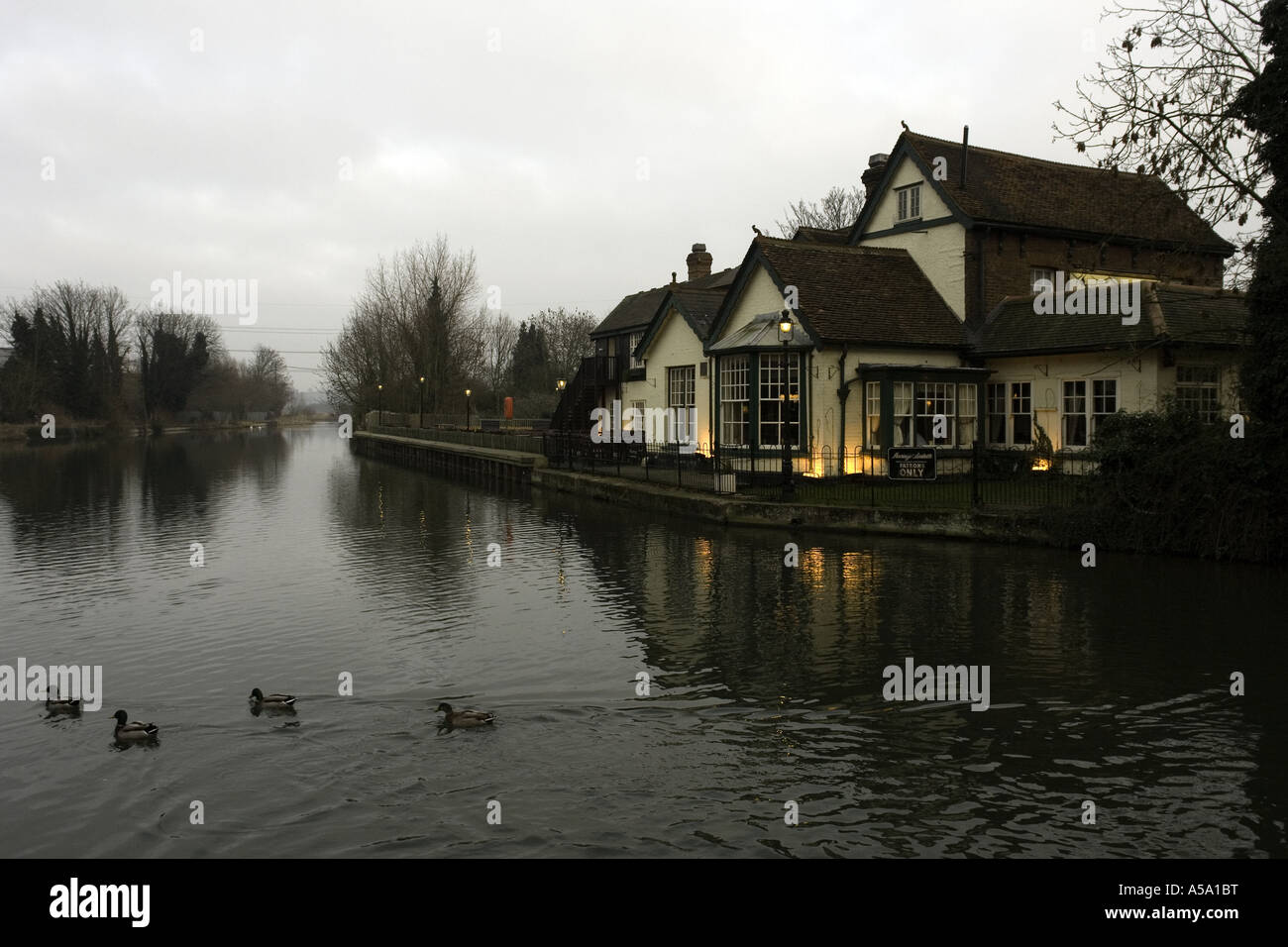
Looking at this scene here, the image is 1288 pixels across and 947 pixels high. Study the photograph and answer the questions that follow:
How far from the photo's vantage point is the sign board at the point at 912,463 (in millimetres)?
24656

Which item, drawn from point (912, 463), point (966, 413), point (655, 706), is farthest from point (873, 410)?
point (655, 706)

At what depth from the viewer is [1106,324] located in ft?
84.4

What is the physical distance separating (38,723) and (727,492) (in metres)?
17.8

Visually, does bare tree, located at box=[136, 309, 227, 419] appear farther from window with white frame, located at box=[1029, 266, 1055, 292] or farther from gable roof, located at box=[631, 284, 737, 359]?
window with white frame, located at box=[1029, 266, 1055, 292]

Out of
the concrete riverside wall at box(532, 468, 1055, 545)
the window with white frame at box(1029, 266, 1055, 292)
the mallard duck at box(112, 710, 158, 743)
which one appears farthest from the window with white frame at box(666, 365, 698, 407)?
the mallard duck at box(112, 710, 158, 743)

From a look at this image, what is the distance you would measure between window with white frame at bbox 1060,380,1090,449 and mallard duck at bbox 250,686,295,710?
22.9 metres

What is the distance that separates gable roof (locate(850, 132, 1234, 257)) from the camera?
29.5m

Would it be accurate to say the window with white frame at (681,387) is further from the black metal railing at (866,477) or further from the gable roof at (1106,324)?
the gable roof at (1106,324)

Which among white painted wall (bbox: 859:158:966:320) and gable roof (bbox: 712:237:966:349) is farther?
white painted wall (bbox: 859:158:966:320)

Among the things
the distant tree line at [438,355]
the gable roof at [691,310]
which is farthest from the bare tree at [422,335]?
the gable roof at [691,310]

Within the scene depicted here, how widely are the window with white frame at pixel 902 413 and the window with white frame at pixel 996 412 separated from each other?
119 inches

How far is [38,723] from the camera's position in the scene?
398 inches
